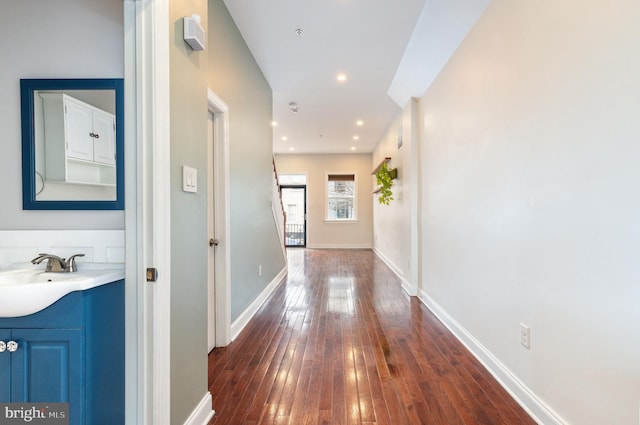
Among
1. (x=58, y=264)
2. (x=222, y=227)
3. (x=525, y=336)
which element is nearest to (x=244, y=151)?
(x=222, y=227)

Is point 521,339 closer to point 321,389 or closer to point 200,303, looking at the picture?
point 321,389

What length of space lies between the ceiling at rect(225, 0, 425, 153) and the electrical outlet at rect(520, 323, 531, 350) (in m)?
2.63

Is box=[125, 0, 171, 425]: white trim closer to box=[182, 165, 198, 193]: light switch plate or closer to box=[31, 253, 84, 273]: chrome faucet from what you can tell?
box=[182, 165, 198, 193]: light switch plate

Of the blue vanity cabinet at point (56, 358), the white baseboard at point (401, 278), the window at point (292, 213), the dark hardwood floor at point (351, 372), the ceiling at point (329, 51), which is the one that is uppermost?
the ceiling at point (329, 51)

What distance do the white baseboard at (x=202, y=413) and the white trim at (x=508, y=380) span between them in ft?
5.93

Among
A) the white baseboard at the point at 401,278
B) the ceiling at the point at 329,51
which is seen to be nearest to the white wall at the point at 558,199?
the ceiling at the point at 329,51

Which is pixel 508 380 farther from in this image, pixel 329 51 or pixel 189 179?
pixel 329 51

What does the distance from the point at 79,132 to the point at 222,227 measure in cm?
127

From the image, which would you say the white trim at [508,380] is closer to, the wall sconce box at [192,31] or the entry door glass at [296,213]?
the wall sconce box at [192,31]

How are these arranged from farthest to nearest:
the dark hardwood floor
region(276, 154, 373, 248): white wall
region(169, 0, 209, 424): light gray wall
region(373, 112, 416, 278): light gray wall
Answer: region(276, 154, 373, 248): white wall < region(373, 112, 416, 278): light gray wall < the dark hardwood floor < region(169, 0, 209, 424): light gray wall

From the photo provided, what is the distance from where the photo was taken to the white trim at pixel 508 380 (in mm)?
1593

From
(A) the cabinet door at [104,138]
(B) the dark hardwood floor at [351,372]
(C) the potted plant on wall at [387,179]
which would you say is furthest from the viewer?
(C) the potted plant on wall at [387,179]

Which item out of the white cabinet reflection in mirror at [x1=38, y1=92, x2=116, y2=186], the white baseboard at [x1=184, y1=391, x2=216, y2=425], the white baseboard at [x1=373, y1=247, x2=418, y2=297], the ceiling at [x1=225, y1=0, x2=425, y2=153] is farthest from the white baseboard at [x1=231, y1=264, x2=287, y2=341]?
the ceiling at [x1=225, y1=0, x2=425, y2=153]

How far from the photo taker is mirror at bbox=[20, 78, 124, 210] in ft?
5.01
